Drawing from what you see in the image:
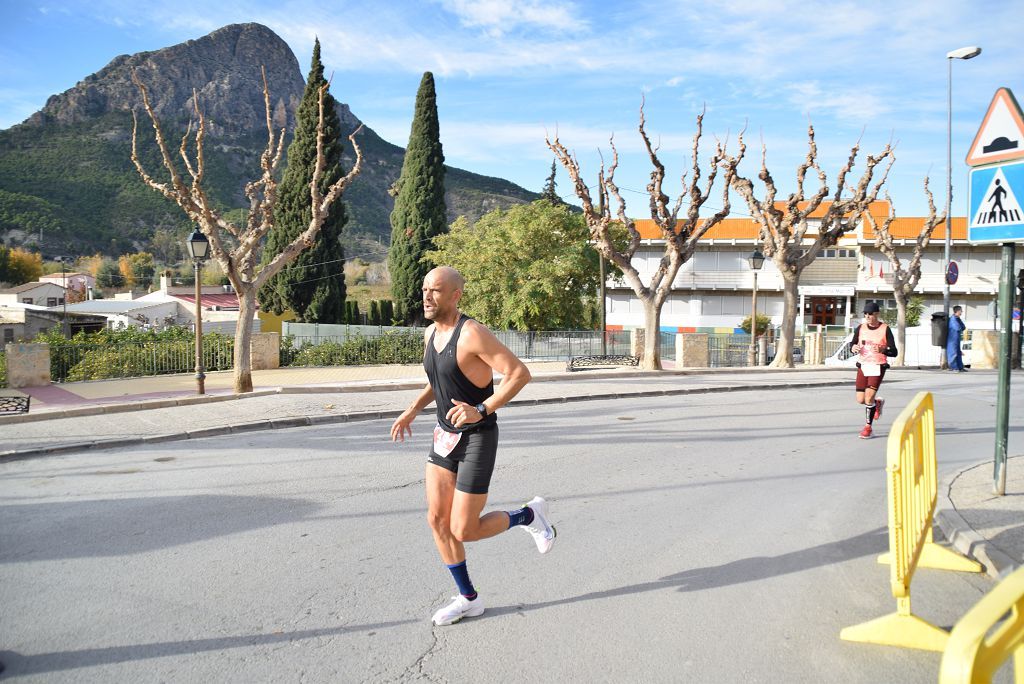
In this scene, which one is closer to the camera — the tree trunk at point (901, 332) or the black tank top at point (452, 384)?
the black tank top at point (452, 384)

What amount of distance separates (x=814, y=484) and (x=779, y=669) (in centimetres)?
431

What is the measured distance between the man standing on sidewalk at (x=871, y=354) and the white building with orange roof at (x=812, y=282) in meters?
38.3

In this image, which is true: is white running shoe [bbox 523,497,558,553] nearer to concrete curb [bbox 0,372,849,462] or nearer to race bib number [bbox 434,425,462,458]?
race bib number [bbox 434,425,462,458]

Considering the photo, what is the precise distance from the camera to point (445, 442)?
421cm

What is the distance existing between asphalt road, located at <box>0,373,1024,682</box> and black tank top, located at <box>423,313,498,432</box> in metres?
1.09

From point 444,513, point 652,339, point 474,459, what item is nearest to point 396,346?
point 652,339

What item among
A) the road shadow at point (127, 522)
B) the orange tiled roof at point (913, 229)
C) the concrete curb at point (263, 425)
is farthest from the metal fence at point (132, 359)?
the orange tiled roof at point (913, 229)

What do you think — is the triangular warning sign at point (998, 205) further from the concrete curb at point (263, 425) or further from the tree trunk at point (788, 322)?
the tree trunk at point (788, 322)

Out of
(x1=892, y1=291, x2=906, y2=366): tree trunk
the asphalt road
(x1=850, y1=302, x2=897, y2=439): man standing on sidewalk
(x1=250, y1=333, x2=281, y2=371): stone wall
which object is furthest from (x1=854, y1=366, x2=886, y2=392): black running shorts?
(x1=892, y1=291, x2=906, y2=366): tree trunk

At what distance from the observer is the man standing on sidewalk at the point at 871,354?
10125 millimetres

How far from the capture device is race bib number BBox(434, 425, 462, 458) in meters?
4.19

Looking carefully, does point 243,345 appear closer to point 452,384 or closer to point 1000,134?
point 452,384

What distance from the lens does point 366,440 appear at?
10.6 meters

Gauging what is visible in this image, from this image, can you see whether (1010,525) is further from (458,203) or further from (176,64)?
(176,64)
